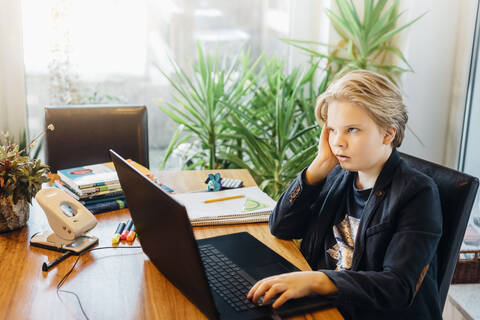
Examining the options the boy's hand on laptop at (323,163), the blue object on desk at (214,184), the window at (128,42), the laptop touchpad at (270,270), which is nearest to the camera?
the laptop touchpad at (270,270)

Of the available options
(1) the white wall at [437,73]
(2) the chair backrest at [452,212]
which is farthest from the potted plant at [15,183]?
(1) the white wall at [437,73]

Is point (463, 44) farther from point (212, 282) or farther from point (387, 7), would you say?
point (212, 282)

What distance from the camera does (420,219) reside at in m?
1.13

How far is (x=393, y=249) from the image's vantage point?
1.12m

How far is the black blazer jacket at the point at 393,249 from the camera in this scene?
1070 mm

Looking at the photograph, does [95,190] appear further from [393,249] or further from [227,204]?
[393,249]

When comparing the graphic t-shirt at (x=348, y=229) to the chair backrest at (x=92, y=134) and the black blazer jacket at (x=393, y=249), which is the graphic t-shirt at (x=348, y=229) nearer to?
the black blazer jacket at (x=393, y=249)

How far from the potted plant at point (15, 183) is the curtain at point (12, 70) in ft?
5.16

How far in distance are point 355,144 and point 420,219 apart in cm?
24

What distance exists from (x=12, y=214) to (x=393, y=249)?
104 cm

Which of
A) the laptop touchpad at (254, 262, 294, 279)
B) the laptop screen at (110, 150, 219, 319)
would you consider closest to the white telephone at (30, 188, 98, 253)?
the laptop screen at (110, 150, 219, 319)

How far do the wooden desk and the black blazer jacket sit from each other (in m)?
0.09

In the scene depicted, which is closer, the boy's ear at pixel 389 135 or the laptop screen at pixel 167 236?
the laptop screen at pixel 167 236

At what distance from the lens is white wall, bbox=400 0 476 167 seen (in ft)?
8.46
